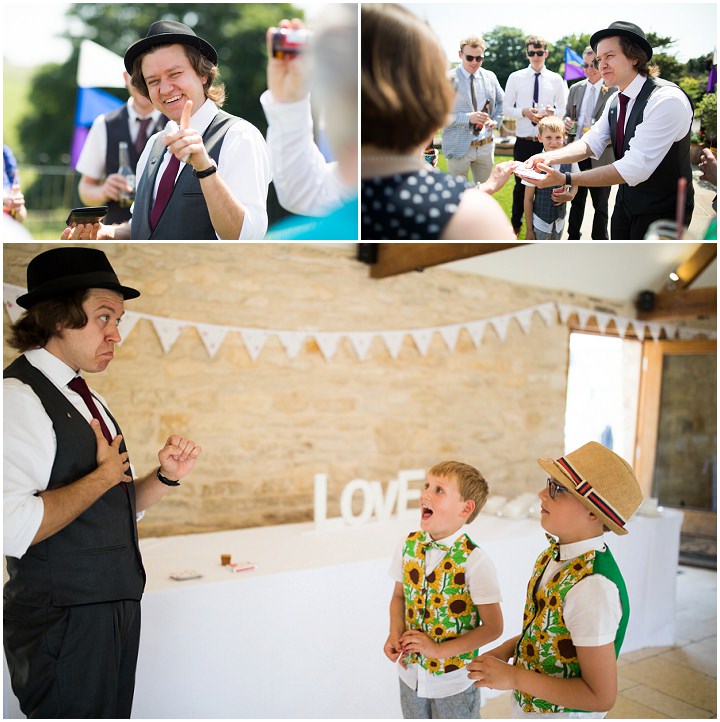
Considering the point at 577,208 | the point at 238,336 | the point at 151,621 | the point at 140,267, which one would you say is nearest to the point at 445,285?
the point at 238,336

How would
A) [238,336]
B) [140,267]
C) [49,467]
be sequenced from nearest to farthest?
[49,467] < [140,267] < [238,336]

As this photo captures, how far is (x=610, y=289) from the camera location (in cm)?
616

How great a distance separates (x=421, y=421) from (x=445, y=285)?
3.16ft

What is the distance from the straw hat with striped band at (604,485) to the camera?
5.71ft

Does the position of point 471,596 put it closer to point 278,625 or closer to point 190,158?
point 278,625

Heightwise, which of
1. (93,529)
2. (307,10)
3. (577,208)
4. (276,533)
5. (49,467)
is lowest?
(276,533)

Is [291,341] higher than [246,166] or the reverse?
the reverse

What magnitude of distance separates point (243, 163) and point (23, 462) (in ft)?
3.29

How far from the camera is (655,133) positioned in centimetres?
207

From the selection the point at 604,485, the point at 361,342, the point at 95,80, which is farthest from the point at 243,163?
the point at 361,342

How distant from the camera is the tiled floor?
3377mm

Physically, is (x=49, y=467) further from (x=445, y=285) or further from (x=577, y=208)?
(x=445, y=285)

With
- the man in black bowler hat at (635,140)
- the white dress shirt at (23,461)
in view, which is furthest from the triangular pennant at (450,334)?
the white dress shirt at (23,461)

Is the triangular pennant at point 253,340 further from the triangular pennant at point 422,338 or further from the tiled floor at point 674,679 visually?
the tiled floor at point 674,679
